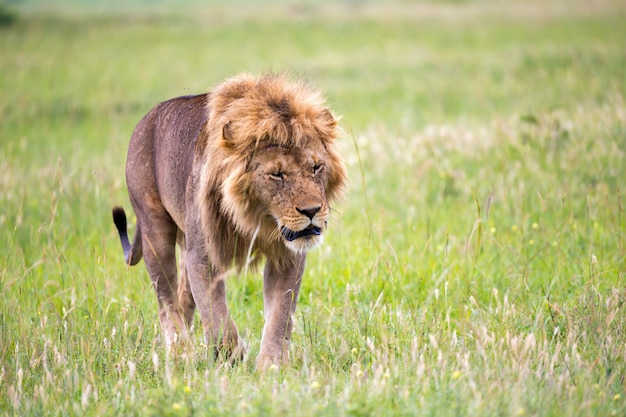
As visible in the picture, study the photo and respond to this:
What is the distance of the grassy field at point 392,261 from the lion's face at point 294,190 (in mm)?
623

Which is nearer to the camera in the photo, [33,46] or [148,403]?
[148,403]

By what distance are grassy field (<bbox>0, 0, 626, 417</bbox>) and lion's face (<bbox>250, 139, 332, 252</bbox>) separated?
2.04 feet

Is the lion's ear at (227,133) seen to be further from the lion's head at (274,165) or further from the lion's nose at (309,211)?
the lion's nose at (309,211)

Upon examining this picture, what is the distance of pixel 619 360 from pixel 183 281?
9.54 feet

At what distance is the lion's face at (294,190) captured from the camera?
4.42 meters

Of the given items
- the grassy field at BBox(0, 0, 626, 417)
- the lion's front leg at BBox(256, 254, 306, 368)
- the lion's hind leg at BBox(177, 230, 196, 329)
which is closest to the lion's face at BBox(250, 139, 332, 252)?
the lion's front leg at BBox(256, 254, 306, 368)

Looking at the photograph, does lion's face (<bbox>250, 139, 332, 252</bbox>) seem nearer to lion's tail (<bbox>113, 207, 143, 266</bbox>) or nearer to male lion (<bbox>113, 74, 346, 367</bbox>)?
male lion (<bbox>113, 74, 346, 367</bbox>)

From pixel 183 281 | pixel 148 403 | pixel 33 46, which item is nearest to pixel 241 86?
pixel 183 281

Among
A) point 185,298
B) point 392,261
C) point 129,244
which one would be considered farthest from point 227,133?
point 392,261

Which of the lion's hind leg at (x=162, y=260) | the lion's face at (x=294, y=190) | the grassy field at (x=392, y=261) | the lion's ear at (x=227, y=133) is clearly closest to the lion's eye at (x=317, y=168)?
the lion's face at (x=294, y=190)

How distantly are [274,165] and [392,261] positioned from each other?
88.3 inches

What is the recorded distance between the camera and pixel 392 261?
21.3ft

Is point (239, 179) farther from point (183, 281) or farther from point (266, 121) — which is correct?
point (183, 281)

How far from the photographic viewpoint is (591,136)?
916cm
